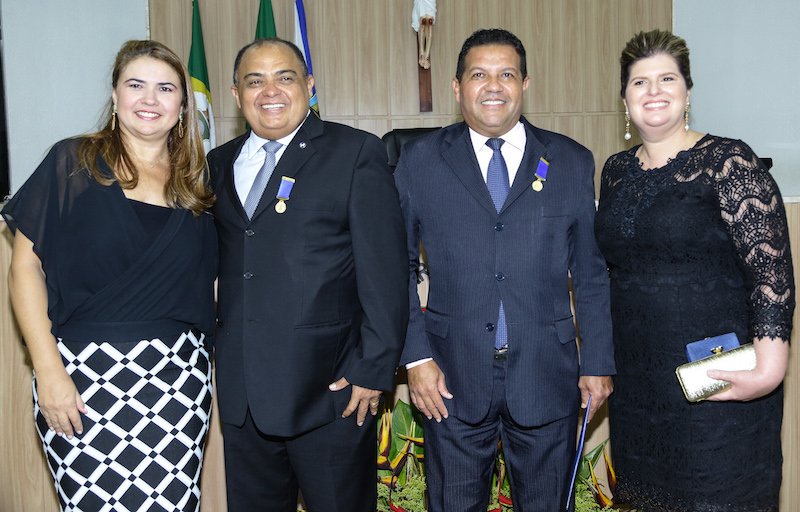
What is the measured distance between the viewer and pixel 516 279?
2053 mm

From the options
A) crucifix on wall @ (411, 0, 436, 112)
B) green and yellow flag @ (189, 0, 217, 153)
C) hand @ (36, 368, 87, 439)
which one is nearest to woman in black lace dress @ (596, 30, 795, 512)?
hand @ (36, 368, 87, 439)

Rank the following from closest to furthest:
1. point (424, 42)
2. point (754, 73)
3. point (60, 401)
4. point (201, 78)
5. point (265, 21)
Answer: point (60, 401) → point (201, 78) → point (265, 21) → point (424, 42) → point (754, 73)

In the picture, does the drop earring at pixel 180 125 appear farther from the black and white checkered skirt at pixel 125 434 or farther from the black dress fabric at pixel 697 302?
the black dress fabric at pixel 697 302

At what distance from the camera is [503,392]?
6.82 ft

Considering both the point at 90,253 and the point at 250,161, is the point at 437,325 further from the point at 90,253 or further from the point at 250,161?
the point at 90,253

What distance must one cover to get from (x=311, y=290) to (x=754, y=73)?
5.14 meters

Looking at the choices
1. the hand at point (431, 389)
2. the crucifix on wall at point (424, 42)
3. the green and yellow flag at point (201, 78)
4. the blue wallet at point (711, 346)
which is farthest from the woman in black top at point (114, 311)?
the crucifix on wall at point (424, 42)

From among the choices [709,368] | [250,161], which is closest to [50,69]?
[250,161]

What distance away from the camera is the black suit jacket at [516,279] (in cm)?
206

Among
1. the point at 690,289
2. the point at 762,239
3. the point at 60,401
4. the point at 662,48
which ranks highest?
the point at 662,48

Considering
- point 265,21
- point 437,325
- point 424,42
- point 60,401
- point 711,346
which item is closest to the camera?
point 60,401

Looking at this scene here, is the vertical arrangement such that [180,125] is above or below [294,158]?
above

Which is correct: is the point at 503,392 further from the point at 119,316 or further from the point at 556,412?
the point at 119,316

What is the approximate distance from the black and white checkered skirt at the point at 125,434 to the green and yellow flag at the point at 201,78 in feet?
10.4
